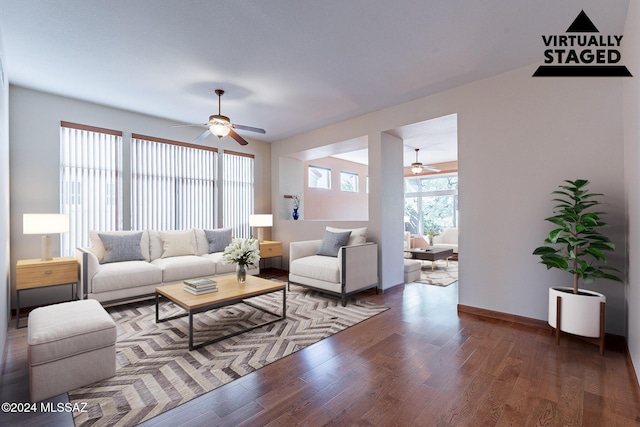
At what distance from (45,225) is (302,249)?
10.4ft

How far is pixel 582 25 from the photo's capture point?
2451 mm

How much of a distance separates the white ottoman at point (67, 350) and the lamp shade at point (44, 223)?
5.40ft

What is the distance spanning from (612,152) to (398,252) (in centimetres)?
283

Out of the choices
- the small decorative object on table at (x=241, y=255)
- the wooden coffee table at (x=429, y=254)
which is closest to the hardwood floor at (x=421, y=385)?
the small decorative object on table at (x=241, y=255)

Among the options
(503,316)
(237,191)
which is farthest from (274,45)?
(503,316)

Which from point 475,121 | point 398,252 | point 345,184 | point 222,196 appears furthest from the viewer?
point 345,184

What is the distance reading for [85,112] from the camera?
4227 mm

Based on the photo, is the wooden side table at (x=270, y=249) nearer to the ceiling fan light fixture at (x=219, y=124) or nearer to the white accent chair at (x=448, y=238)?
the ceiling fan light fixture at (x=219, y=124)

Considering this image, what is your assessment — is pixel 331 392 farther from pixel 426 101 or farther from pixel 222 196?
pixel 222 196

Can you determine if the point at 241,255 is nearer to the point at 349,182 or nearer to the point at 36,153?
the point at 36,153

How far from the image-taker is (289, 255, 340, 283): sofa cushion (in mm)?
3876

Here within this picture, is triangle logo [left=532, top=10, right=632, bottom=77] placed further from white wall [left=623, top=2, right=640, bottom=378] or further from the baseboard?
the baseboard

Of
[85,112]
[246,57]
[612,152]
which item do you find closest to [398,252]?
[612,152]

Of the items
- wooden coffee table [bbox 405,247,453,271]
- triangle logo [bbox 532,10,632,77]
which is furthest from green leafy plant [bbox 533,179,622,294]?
wooden coffee table [bbox 405,247,453,271]
